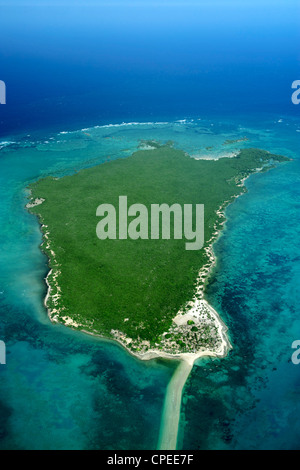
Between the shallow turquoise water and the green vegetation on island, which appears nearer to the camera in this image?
the shallow turquoise water

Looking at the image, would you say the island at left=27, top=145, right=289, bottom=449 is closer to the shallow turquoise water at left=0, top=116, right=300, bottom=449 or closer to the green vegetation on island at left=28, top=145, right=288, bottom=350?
the green vegetation on island at left=28, top=145, right=288, bottom=350

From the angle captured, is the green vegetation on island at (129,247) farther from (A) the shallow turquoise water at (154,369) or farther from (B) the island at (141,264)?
(A) the shallow turquoise water at (154,369)

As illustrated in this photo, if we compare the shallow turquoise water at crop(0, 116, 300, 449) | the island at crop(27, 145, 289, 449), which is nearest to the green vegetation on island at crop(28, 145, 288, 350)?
the island at crop(27, 145, 289, 449)

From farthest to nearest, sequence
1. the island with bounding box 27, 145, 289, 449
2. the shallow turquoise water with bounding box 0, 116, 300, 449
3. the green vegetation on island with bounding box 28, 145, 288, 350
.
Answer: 1. the green vegetation on island with bounding box 28, 145, 288, 350
2. the island with bounding box 27, 145, 289, 449
3. the shallow turquoise water with bounding box 0, 116, 300, 449

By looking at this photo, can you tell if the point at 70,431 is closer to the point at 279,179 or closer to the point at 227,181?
the point at 227,181

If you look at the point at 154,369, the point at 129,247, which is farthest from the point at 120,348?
the point at 129,247

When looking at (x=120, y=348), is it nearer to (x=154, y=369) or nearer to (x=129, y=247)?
(x=154, y=369)

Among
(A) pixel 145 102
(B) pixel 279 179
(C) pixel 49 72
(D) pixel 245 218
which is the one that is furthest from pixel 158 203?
(C) pixel 49 72
